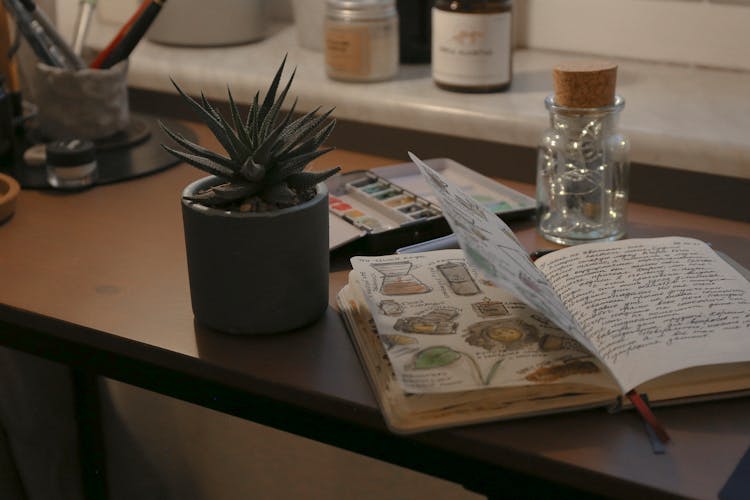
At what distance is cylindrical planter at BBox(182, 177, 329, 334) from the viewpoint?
68 cm

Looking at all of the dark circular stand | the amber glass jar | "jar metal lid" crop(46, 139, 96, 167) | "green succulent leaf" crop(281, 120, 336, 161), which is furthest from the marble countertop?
"green succulent leaf" crop(281, 120, 336, 161)

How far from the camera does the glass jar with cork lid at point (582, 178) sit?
0.88 m

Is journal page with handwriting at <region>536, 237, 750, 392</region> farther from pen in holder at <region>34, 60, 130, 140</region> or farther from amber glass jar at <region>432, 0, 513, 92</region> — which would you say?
pen in holder at <region>34, 60, 130, 140</region>

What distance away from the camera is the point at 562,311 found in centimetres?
66

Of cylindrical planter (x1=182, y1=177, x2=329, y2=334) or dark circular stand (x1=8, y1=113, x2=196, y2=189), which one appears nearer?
cylindrical planter (x1=182, y1=177, x2=329, y2=334)

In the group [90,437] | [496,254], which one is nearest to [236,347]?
[496,254]

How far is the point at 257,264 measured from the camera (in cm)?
69

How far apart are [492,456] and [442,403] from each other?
5cm

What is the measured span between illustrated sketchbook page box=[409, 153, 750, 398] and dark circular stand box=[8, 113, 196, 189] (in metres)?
0.45

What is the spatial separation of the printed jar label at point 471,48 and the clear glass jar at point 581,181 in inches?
9.7

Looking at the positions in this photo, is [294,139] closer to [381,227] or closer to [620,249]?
[381,227]

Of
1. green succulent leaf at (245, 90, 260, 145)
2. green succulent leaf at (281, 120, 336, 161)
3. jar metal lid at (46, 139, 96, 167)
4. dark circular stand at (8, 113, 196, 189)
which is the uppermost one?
green succulent leaf at (245, 90, 260, 145)

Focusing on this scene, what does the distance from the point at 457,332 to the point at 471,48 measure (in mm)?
524

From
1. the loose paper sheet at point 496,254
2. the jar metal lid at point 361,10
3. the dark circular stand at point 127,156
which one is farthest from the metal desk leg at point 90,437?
the loose paper sheet at point 496,254
